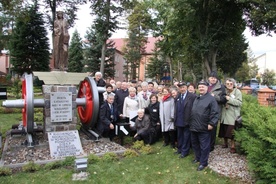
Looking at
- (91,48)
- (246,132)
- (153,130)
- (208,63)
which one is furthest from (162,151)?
(91,48)

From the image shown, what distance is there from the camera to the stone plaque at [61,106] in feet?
19.6

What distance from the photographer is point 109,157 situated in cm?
530

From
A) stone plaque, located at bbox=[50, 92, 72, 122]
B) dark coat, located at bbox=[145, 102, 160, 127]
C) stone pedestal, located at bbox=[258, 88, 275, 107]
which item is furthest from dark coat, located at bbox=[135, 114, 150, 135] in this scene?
stone pedestal, located at bbox=[258, 88, 275, 107]

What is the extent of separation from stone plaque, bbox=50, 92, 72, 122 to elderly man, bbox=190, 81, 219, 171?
9.90ft

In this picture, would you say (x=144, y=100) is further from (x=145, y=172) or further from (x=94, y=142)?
(x=145, y=172)

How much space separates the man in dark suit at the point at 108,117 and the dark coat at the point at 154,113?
3.29 ft

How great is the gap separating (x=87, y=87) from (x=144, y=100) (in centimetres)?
163

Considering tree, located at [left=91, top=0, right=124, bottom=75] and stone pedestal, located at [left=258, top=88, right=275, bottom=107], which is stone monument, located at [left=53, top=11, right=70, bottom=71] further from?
tree, located at [left=91, top=0, right=124, bottom=75]

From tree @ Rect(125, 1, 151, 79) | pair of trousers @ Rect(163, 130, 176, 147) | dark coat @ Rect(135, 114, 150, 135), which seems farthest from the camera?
tree @ Rect(125, 1, 151, 79)

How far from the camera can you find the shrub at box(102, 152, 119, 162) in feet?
17.2

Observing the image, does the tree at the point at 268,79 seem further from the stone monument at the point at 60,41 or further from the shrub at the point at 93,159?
the shrub at the point at 93,159

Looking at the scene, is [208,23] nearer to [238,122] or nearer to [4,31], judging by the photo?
[238,122]

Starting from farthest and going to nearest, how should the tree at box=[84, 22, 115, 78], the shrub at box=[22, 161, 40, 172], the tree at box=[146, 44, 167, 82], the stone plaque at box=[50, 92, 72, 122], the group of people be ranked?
the tree at box=[146, 44, 167, 82]
the tree at box=[84, 22, 115, 78]
the stone plaque at box=[50, 92, 72, 122]
the group of people
the shrub at box=[22, 161, 40, 172]

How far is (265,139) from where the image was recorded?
3801 millimetres
